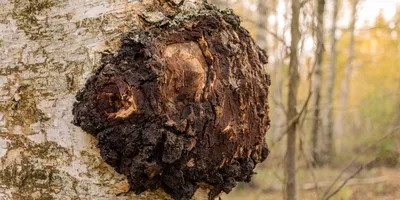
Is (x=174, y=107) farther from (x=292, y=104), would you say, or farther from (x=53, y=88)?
(x=292, y=104)

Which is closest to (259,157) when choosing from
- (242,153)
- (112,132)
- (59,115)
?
(242,153)

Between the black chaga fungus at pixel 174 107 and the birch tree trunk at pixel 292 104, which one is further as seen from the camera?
the birch tree trunk at pixel 292 104

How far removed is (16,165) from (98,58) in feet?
1.20

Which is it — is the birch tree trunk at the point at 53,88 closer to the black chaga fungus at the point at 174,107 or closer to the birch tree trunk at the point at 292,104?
the black chaga fungus at the point at 174,107

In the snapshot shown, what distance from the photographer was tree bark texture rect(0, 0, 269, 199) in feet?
3.13

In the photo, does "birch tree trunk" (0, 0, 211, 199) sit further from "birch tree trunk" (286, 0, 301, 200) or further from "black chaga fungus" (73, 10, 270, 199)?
"birch tree trunk" (286, 0, 301, 200)

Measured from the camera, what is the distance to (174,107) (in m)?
0.98

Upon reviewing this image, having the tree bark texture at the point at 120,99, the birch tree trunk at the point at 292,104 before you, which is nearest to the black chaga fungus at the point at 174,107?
the tree bark texture at the point at 120,99

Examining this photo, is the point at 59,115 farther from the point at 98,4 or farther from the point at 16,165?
the point at 98,4

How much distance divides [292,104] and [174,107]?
192 cm

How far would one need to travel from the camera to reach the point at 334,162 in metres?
9.28

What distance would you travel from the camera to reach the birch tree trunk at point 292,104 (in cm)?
260

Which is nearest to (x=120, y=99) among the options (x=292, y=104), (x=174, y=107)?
(x=174, y=107)

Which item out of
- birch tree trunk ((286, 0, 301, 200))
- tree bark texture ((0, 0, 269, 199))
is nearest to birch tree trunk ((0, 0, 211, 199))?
tree bark texture ((0, 0, 269, 199))
